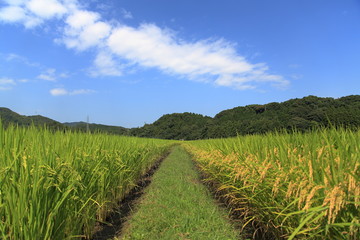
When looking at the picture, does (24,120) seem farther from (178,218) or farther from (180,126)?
(180,126)

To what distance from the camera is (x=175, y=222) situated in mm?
3045

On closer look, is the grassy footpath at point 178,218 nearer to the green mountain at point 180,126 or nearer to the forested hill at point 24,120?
the forested hill at point 24,120

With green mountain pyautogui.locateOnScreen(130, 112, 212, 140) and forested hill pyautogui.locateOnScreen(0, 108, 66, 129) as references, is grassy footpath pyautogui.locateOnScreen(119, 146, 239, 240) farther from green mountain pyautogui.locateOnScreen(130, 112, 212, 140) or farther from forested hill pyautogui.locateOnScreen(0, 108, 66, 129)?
green mountain pyautogui.locateOnScreen(130, 112, 212, 140)

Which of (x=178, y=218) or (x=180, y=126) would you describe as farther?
(x=180, y=126)

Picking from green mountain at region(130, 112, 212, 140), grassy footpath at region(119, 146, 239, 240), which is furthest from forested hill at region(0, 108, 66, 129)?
green mountain at region(130, 112, 212, 140)

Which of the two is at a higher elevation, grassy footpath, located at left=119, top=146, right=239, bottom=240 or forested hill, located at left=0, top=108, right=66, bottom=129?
forested hill, located at left=0, top=108, right=66, bottom=129

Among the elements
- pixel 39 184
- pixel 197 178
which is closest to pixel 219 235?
pixel 39 184

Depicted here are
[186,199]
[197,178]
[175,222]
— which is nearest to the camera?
[175,222]

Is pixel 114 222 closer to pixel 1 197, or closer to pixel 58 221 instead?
pixel 58 221

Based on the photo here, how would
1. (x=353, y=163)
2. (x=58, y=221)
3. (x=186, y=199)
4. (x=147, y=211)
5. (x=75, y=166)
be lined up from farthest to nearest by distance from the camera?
(x=186, y=199), (x=147, y=211), (x=75, y=166), (x=58, y=221), (x=353, y=163)

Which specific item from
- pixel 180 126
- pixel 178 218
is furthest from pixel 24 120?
pixel 180 126

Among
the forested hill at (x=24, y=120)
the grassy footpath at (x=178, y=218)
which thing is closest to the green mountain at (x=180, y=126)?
the grassy footpath at (x=178, y=218)

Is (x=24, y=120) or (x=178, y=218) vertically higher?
(x=24, y=120)

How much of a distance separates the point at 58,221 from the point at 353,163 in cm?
225
